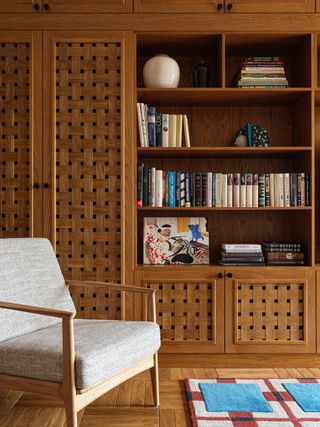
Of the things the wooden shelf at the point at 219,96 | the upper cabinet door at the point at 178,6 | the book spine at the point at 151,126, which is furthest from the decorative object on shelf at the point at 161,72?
the upper cabinet door at the point at 178,6

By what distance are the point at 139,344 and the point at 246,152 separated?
1524mm

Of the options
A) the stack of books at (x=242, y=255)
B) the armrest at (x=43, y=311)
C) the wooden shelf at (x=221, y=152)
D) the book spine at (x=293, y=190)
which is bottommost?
the armrest at (x=43, y=311)

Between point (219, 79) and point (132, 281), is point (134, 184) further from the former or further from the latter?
point (219, 79)

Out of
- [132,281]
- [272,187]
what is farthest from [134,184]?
[272,187]

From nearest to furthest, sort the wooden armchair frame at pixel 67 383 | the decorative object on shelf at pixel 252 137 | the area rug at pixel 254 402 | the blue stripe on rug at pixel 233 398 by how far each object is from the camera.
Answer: the wooden armchair frame at pixel 67 383
the area rug at pixel 254 402
the blue stripe on rug at pixel 233 398
the decorative object on shelf at pixel 252 137

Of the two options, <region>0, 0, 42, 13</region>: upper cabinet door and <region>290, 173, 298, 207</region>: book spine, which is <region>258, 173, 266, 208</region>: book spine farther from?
<region>0, 0, 42, 13</region>: upper cabinet door

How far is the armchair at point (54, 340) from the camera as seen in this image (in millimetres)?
1859

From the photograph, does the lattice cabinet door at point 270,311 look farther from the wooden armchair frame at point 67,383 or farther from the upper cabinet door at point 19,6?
the upper cabinet door at point 19,6

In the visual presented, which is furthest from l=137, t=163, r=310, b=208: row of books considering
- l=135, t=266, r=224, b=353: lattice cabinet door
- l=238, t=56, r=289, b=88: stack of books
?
l=238, t=56, r=289, b=88: stack of books

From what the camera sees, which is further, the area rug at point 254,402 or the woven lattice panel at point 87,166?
the woven lattice panel at point 87,166

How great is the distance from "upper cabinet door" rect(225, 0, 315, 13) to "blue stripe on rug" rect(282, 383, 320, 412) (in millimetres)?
2137

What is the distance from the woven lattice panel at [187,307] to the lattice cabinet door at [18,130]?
85 cm

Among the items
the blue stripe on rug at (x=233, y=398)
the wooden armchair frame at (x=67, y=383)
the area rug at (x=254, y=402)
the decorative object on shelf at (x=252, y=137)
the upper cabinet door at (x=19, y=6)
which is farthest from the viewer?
the decorative object on shelf at (x=252, y=137)

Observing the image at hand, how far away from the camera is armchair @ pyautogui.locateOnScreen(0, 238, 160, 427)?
6.10 feet
